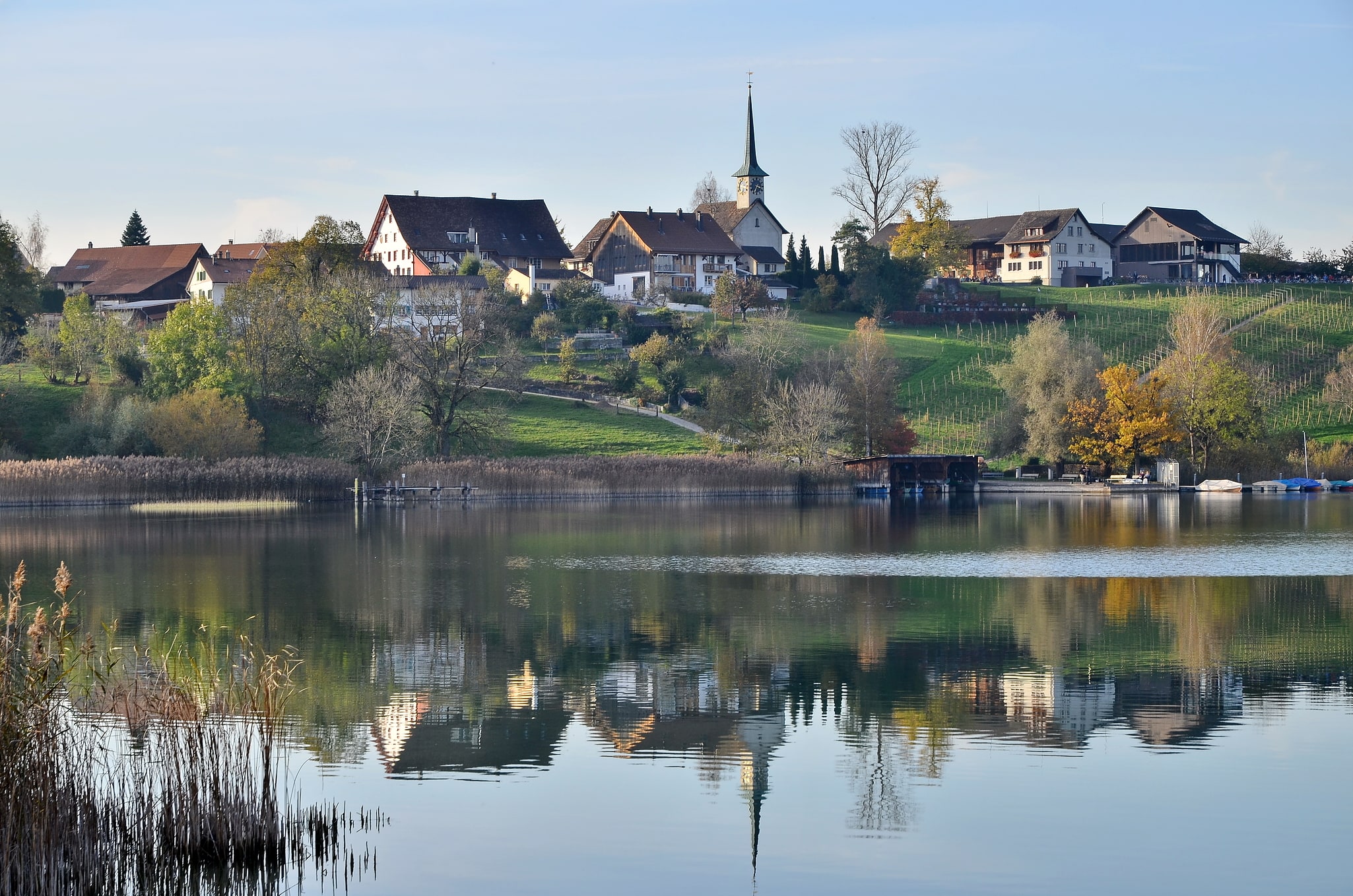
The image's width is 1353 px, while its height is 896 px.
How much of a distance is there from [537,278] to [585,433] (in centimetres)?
3939

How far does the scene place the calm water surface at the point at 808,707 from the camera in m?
12.6

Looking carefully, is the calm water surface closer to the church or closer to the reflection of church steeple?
the reflection of church steeple

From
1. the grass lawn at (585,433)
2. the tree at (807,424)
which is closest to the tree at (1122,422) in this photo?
the tree at (807,424)

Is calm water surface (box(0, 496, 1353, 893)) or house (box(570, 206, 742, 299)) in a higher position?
house (box(570, 206, 742, 299))

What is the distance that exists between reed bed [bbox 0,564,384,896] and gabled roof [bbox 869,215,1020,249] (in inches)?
4498

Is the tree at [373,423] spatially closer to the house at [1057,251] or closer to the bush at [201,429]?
the bush at [201,429]

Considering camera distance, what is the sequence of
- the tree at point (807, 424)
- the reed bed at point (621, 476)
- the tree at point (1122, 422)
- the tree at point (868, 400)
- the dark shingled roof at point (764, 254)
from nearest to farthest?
the reed bed at point (621, 476), the tree at point (807, 424), the tree at point (868, 400), the tree at point (1122, 422), the dark shingled roof at point (764, 254)

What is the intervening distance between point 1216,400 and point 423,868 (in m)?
63.8

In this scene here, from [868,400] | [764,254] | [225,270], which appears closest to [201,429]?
[868,400]

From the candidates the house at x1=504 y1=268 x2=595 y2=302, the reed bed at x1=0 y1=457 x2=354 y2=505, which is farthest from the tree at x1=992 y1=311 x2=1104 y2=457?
the reed bed at x1=0 y1=457 x2=354 y2=505

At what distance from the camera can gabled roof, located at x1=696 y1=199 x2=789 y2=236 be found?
118 metres

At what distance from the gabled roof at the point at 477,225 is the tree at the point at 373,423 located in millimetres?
48576

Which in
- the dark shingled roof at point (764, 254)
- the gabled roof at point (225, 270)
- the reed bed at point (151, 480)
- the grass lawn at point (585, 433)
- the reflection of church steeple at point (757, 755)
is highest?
the dark shingled roof at point (764, 254)

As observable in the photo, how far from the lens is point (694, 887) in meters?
11.8
